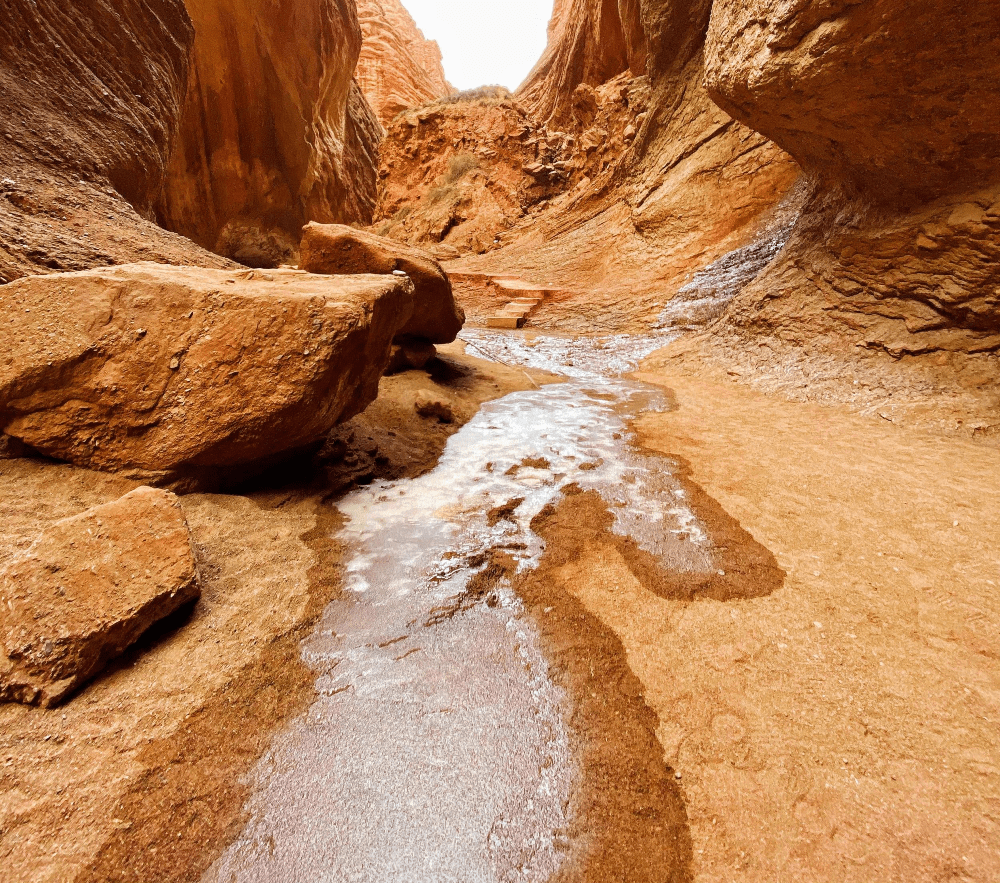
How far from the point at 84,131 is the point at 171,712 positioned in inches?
239

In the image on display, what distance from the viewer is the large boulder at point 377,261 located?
461 centimetres

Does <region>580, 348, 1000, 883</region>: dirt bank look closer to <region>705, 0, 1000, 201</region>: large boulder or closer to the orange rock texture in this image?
<region>705, 0, 1000, 201</region>: large boulder

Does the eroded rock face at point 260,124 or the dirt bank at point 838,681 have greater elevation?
the eroded rock face at point 260,124

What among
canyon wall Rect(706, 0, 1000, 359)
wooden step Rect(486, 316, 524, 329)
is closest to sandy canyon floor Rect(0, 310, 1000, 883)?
canyon wall Rect(706, 0, 1000, 359)

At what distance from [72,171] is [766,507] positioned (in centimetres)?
662

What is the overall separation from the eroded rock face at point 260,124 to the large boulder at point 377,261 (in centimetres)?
680

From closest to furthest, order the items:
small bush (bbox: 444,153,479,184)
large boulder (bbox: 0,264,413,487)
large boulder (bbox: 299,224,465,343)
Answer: large boulder (bbox: 0,264,413,487) → large boulder (bbox: 299,224,465,343) → small bush (bbox: 444,153,479,184)

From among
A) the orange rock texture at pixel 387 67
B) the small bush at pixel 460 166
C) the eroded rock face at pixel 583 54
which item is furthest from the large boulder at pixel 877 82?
the orange rock texture at pixel 387 67

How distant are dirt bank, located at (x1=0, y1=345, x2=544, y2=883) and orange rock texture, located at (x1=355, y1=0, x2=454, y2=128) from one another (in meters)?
26.3

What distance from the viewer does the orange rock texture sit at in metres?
24.1

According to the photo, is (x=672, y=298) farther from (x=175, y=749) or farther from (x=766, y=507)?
(x=175, y=749)

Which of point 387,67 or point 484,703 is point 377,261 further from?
point 387,67

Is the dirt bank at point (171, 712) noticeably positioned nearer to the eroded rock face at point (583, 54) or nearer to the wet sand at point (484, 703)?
the wet sand at point (484, 703)

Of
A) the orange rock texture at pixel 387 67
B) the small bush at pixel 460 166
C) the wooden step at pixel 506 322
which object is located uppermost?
the orange rock texture at pixel 387 67
